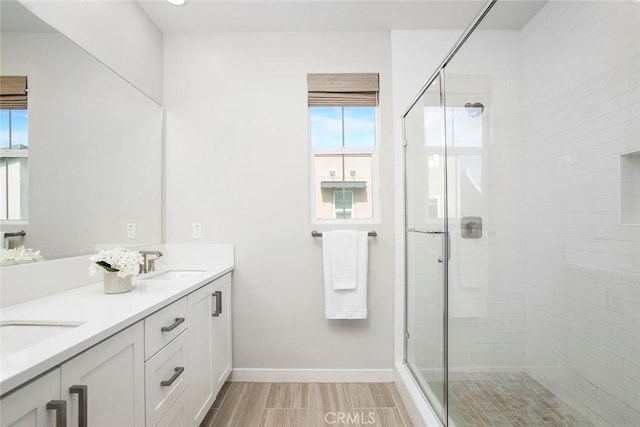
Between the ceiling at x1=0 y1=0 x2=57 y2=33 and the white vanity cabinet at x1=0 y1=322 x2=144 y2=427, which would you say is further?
the ceiling at x1=0 y1=0 x2=57 y2=33

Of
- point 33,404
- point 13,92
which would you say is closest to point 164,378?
point 33,404

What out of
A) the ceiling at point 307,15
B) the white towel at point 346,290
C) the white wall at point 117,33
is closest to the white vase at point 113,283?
the white wall at point 117,33

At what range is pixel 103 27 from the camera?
173 centimetres

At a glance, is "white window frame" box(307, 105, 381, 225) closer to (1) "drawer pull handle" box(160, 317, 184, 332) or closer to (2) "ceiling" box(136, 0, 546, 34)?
(2) "ceiling" box(136, 0, 546, 34)

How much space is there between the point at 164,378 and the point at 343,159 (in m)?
1.69

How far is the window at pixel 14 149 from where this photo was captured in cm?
116

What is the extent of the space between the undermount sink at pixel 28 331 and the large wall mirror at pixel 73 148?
1.25 feet

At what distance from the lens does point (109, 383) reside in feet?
3.10

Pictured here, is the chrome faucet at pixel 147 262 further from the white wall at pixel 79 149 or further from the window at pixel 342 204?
the window at pixel 342 204

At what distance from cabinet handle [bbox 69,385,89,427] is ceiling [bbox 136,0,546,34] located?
208 cm

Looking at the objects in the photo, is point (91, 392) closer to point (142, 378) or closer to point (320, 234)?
point (142, 378)

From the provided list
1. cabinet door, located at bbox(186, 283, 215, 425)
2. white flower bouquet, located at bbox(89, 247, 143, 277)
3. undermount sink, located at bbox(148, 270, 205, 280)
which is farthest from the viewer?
undermount sink, located at bbox(148, 270, 205, 280)

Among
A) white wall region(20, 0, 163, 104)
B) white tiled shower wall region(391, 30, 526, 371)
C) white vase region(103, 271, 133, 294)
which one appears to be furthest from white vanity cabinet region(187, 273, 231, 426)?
white wall region(20, 0, 163, 104)

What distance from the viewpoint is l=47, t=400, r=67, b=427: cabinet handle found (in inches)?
29.0
